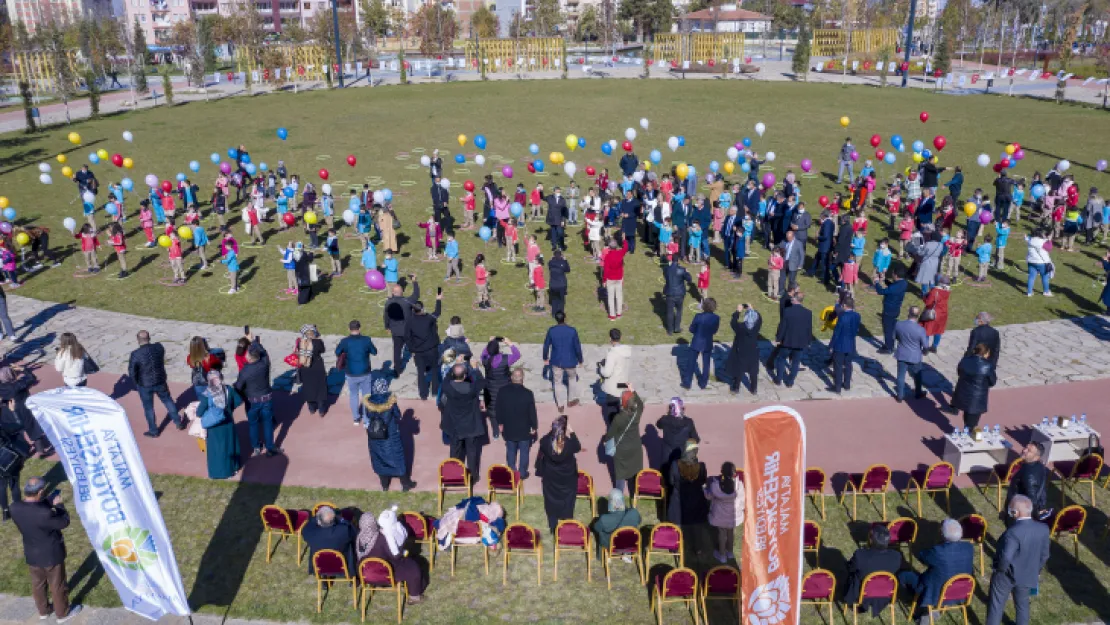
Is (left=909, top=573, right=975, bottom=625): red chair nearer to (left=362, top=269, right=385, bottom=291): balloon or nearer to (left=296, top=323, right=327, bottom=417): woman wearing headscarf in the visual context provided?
(left=296, top=323, right=327, bottom=417): woman wearing headscarf

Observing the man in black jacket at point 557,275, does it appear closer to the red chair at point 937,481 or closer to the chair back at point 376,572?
the red chair at point 937,481

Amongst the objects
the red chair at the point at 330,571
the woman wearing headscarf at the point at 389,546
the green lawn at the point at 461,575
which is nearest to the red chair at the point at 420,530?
the green lawn at the point at 461,575

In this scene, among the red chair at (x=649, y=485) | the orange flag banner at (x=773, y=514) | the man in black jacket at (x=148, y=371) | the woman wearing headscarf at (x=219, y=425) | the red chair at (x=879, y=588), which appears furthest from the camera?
the man in black jacket at (x=148, y=371)

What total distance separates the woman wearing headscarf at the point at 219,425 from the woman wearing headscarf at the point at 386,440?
85.7 inches

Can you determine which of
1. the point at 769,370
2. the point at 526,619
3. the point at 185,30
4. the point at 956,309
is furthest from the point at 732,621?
the point at 185,30

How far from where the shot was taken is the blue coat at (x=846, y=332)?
13.7 metres

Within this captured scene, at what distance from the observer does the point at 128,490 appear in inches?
313

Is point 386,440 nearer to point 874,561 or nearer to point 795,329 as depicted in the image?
point 874,561

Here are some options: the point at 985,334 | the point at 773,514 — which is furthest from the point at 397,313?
the point at 985,334

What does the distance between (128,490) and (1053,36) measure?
108m

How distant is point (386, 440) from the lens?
36.2ft

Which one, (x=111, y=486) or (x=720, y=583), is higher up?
(x=111, y=486)

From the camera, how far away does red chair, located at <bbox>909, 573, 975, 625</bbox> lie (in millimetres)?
8289

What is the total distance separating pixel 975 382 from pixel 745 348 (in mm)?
3622
